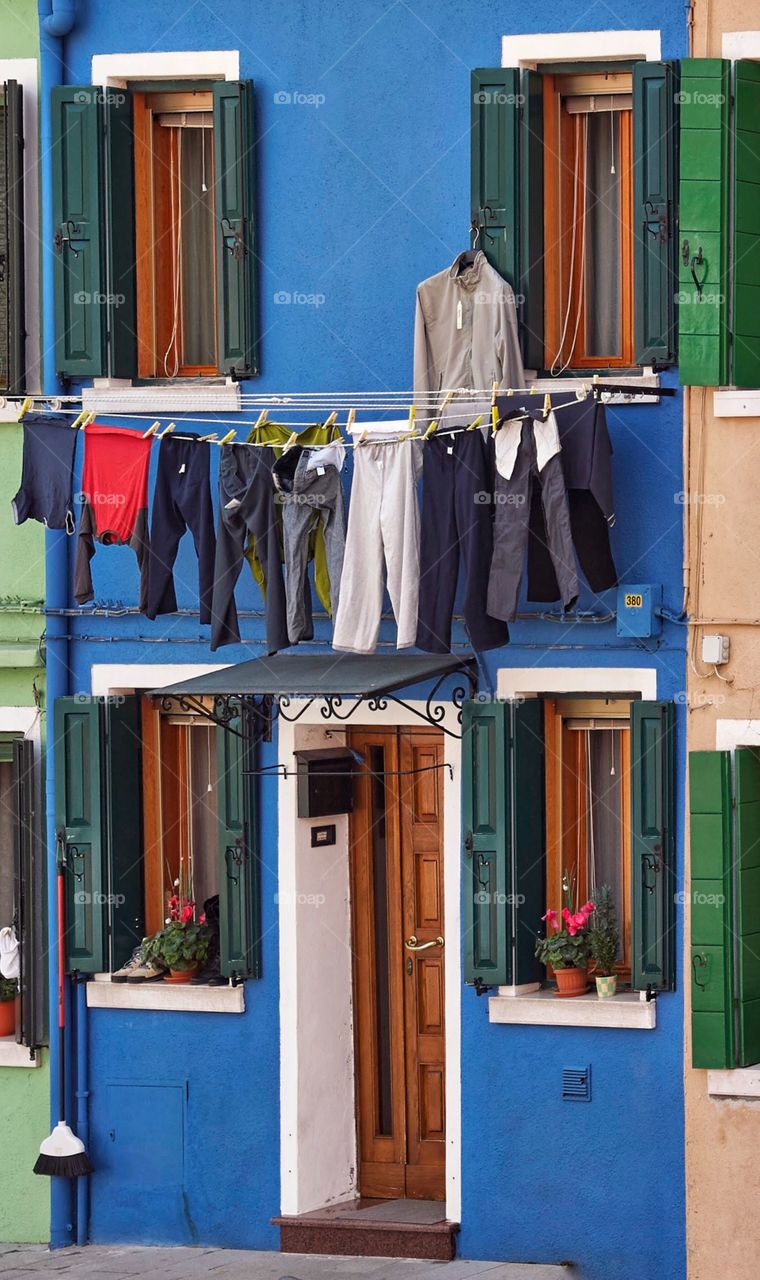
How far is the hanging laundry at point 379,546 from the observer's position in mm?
13680

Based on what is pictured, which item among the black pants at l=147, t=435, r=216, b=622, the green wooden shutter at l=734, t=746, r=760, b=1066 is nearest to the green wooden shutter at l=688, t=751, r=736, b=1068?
the green wooden shutter at l=734, t=746, r=760, b=1066

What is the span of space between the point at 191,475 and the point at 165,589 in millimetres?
663

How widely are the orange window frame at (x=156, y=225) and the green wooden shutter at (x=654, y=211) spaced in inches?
105

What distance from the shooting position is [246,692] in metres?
13.6

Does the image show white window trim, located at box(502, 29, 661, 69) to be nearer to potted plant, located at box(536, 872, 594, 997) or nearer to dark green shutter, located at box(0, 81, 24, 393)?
dark green shutter, located at box(0, 81, 24, 393)

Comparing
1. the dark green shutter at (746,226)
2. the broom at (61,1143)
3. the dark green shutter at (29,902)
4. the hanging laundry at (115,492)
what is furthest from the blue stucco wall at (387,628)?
the hanging laundry at (115,492)

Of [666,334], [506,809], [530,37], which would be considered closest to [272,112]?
[530,37]

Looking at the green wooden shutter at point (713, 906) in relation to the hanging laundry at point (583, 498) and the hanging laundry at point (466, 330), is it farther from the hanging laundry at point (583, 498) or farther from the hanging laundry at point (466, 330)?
the hanging laundry at point (466, 330)

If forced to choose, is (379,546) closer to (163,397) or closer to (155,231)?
(163,397)

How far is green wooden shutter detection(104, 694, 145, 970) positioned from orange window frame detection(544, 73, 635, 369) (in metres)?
3.28

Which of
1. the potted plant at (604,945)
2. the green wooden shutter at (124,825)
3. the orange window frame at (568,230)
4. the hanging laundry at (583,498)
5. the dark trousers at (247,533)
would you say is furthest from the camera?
the green wooden shutter at (124,825)

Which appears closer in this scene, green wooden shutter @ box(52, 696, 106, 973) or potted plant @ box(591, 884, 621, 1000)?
potted plant @ box(591, 884, 621, 1000)

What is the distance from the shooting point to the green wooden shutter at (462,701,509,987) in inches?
552

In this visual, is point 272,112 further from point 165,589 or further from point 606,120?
point 165,589
